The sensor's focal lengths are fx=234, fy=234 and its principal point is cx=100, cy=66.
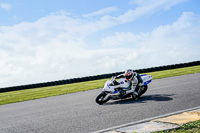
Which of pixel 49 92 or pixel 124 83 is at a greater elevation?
pixel 124 83

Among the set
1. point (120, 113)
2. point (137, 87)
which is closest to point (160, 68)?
point (137, 87)

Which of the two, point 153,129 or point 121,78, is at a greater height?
point 121,78

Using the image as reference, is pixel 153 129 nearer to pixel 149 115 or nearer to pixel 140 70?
pixel 149 115

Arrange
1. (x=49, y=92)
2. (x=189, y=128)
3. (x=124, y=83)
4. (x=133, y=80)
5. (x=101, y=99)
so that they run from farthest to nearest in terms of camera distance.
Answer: (x=49, y=92) → (x=133, y=80) → (x=124, y=83) → (x=101, y=99) → (x=189, y=128)

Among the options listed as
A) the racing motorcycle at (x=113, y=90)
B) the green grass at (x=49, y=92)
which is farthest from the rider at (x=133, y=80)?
the green grass at (x=49, y=92)

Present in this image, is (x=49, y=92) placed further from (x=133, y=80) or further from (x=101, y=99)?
(x=133, y=80)

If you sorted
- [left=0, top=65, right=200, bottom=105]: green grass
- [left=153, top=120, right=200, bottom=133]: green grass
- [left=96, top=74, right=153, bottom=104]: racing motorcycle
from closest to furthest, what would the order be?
[left=153, top=120, right=200, bottom=133]: green grass
[left=96, top=74, right=153, bottom=104]: racing motorcycle
[left=0, top=65, right=200, bottom=105]: green grass

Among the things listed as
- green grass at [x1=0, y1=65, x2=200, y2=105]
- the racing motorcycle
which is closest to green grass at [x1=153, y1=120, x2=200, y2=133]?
the racing motorcycle

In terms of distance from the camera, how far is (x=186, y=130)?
4.57 m

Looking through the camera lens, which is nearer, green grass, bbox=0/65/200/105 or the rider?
the rider

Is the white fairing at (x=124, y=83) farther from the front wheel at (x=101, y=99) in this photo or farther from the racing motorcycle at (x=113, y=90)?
the front wheel at (x=101, y=99)

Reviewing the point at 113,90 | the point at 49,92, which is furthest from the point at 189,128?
the point at 49,92

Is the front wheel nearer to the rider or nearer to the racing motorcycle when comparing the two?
the racing motorcycle

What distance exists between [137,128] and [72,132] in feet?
5.04
